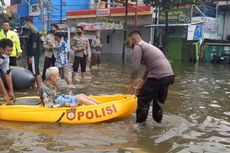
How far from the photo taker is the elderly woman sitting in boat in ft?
24.4

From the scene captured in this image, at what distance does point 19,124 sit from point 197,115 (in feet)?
11.8

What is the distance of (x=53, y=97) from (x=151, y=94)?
5.95ft

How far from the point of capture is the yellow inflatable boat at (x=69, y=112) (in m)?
7.46

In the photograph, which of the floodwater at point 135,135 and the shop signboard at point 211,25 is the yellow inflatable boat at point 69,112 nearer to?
the floodwater at point 135,135

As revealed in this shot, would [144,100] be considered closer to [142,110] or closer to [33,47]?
[142,110]

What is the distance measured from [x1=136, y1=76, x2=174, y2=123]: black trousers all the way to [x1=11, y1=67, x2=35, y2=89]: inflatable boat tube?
458 cm

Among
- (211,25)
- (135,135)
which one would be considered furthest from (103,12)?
(135,135)

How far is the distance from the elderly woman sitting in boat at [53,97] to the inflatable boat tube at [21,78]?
358cm

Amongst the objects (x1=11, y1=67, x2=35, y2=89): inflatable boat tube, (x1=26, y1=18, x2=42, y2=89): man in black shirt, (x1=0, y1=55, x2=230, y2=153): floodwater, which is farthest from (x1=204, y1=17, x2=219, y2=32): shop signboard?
(x1=0, y1=55, x2=230, y2=153): floodwater

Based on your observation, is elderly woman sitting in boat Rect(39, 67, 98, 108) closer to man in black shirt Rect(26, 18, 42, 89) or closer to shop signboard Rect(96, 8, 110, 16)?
man in black shirt Rect(26, 18, 42, 89)

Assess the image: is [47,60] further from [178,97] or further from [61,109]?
[61,109]

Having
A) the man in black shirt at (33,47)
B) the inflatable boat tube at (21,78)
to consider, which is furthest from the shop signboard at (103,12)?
the inflatable boat tube at (21,78)

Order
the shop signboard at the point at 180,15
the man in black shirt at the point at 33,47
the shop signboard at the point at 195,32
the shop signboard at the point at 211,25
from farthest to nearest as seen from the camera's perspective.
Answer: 1. the shop signboard at the point at 211,25
2. the shop signboard at the point at 180,15
3. the shop signboard at the point at 195,32
4. the man in black shirt at the point at 33,47

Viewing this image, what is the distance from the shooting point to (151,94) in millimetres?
7273
